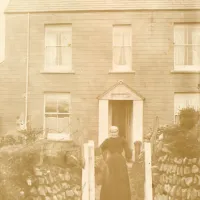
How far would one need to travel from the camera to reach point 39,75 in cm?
460

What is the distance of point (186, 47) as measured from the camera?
564cm

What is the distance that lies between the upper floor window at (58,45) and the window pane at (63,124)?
35.1 inches

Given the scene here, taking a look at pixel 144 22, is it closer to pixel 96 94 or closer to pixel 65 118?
pixel 96 94

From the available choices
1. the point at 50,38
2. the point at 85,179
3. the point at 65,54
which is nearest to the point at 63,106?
the point at 65,54

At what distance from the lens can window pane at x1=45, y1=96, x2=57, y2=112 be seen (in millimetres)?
4809

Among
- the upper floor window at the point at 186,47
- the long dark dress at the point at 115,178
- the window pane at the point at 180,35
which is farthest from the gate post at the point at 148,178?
the window pane at the point at 180,35

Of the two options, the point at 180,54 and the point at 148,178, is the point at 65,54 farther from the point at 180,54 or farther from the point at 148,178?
the point at 148,178

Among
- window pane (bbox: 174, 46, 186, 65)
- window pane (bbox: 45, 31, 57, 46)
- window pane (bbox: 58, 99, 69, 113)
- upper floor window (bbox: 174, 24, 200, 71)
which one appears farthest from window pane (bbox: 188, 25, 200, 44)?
window pane (bbox: 58, 99, 69, 113)

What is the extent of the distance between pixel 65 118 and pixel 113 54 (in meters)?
1.43

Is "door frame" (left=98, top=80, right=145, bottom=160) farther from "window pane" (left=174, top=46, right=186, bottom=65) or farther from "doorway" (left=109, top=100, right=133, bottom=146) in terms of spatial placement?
"window pane" (left=174, top=46, right=186, bottom=65)

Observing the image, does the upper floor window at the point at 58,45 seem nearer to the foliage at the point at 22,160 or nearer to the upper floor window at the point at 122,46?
the upper floor window at the point at 122,46

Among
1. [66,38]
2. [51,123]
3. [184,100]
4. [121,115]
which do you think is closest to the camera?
[51,123]

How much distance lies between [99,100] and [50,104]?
726 mm

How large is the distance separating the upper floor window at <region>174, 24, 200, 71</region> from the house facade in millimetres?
16
